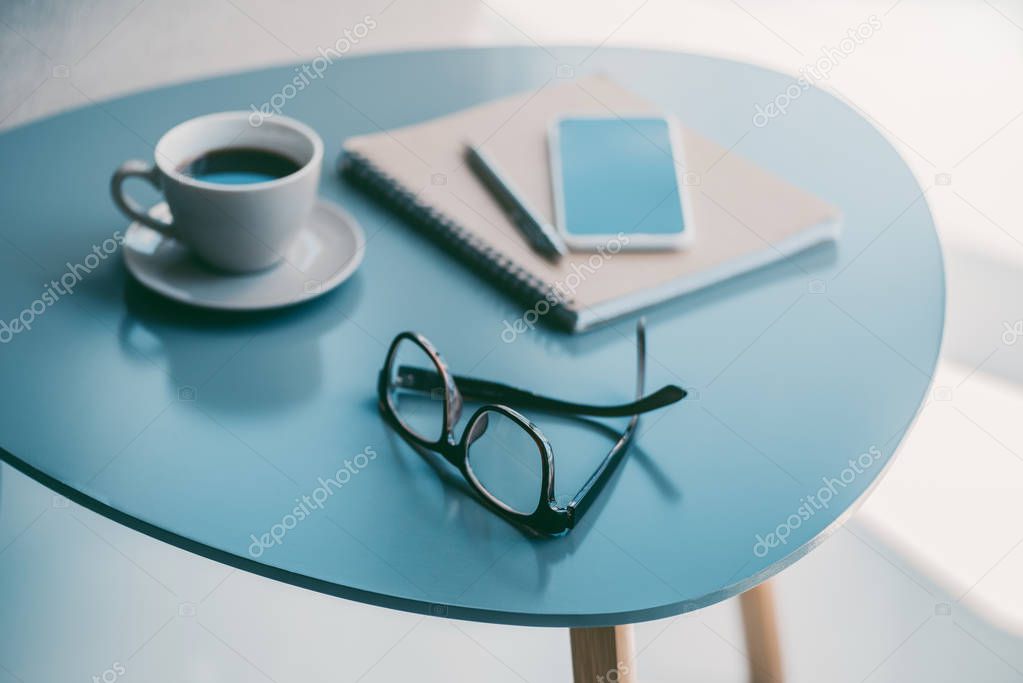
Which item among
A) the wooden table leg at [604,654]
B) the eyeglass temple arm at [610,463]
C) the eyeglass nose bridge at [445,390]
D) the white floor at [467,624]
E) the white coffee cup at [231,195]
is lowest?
the white floor at [467,624]

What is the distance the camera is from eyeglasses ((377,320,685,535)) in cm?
60

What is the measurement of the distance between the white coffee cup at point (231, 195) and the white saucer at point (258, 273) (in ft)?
0.05

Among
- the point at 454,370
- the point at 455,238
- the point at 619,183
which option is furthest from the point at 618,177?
the point at 454,370

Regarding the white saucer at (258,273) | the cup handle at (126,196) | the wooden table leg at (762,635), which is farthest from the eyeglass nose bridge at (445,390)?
the wooden table leg at (762,635)

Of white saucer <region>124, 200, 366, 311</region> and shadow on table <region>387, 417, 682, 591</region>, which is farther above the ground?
shadow on table <region>387, 417, 682, 591</region>

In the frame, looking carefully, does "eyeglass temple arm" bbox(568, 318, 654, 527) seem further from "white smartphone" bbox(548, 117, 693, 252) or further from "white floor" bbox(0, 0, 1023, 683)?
"white floor" bbox(0, 0, 1023, 683)

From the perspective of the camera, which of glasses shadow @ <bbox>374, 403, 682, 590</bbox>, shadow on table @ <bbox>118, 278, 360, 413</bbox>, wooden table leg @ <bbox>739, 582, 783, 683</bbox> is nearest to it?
glasses shadow @ <bbox>374, 403, 682, 590</bbox>

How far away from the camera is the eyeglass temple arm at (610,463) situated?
608mm

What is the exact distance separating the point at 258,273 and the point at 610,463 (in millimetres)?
340

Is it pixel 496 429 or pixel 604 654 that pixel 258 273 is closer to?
pixel 496 429

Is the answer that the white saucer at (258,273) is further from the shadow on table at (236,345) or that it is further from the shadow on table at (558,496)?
the shadow on table at (558,496)

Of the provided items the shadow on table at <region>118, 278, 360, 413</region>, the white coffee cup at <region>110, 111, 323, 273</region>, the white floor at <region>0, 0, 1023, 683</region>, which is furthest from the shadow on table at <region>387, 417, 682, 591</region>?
the white floor at <region>0, 0, 1023, 683</region>

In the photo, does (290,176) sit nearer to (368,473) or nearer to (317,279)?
(317,279)

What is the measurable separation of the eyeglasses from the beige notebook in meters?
0.08
